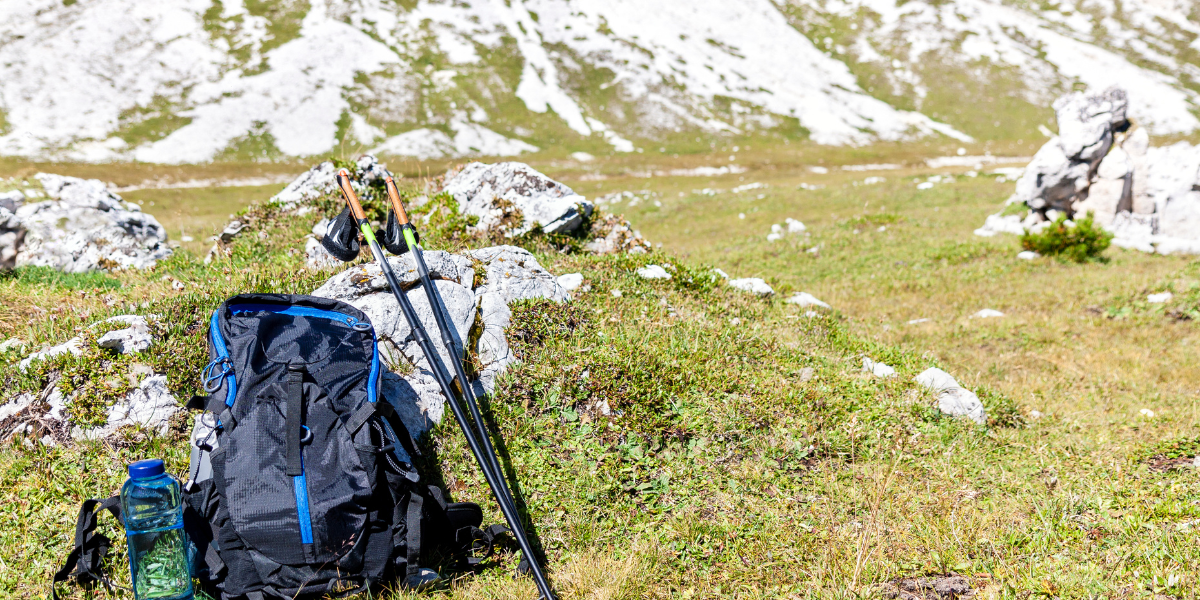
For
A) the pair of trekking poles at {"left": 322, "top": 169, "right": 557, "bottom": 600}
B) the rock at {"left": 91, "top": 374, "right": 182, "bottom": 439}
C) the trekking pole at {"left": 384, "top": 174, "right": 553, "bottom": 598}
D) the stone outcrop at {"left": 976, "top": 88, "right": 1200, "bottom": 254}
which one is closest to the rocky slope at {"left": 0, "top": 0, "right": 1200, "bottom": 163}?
the stone outcrop at {"left": 976, "top": 88, "right": 1200, "bottom": 254}

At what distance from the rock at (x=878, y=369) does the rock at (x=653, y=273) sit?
287cm

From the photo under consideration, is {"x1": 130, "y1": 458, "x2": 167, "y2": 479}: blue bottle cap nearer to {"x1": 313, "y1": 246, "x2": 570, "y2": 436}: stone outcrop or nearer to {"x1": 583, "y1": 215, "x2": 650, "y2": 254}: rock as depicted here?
{"x1": 313, "y1": 246, "x2": 570, "y2": 436}: stone outcrop

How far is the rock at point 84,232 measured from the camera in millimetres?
9648

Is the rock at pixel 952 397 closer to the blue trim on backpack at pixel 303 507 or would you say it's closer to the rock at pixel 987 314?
the rock at pixel 987 314

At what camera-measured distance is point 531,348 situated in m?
6.28

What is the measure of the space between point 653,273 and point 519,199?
2.66 metres

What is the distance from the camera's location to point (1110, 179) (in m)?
17.8

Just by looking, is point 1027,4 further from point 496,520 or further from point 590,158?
point 496,520

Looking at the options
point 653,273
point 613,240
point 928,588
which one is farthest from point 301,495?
point 613,240

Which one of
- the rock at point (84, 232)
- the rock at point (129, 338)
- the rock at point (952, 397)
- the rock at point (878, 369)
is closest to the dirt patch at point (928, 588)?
the rock at point (952, 397)

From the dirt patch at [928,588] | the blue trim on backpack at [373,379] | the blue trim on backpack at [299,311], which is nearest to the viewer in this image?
the dirt patch at [928,588]

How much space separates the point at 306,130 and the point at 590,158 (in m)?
35.0

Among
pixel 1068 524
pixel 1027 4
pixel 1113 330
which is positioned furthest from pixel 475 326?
pixel 1027 4

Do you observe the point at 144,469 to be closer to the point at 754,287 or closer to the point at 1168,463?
the point at 754,287
